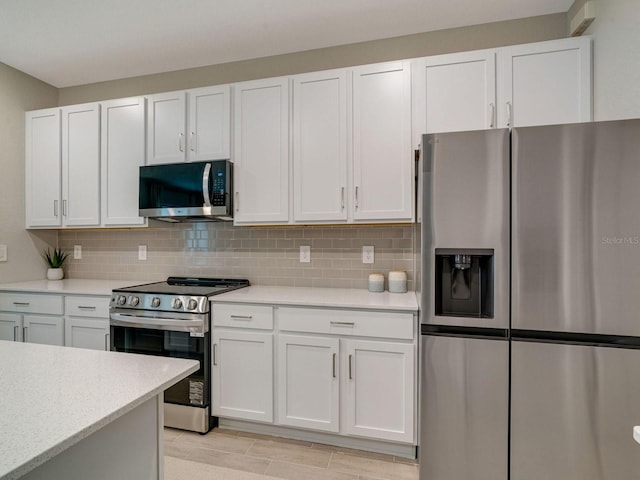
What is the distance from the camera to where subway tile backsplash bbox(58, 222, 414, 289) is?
103 inches

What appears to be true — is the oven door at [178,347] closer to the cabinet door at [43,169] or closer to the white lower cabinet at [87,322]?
the white lower cabinet at [87,322]

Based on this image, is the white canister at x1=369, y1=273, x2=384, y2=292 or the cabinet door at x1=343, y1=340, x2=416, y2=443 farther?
the white canister at x1=369, y1=273, x2=384, y2=292

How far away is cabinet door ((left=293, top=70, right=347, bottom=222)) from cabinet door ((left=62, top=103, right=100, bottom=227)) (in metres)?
1.83

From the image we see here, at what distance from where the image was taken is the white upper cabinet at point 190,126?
2.56 m

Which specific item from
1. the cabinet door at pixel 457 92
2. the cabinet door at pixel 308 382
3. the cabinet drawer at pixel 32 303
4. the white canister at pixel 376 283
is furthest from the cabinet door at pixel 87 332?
the cabinet door at pixel 457 92

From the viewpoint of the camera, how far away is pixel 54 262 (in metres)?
3.28

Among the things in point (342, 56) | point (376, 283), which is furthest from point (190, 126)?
point (376, 283)

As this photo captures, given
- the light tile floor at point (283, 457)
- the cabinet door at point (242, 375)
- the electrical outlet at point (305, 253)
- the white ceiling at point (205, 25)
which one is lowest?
the light tile floor at point (283, 457)

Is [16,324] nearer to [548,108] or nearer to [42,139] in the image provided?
[42,139]

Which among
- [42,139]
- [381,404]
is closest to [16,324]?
[42,139]

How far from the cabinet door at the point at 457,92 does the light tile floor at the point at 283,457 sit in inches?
81.9

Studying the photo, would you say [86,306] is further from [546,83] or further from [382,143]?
[546,83]

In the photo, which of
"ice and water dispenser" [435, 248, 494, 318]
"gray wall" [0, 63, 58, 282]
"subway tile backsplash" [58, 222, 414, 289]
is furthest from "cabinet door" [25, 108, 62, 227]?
"ice and water dispenser" [435, 248, 494, 318]

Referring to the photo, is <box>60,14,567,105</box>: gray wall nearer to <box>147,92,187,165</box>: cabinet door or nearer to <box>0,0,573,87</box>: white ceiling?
<box>0,0,573,87</box>: white ceiling
